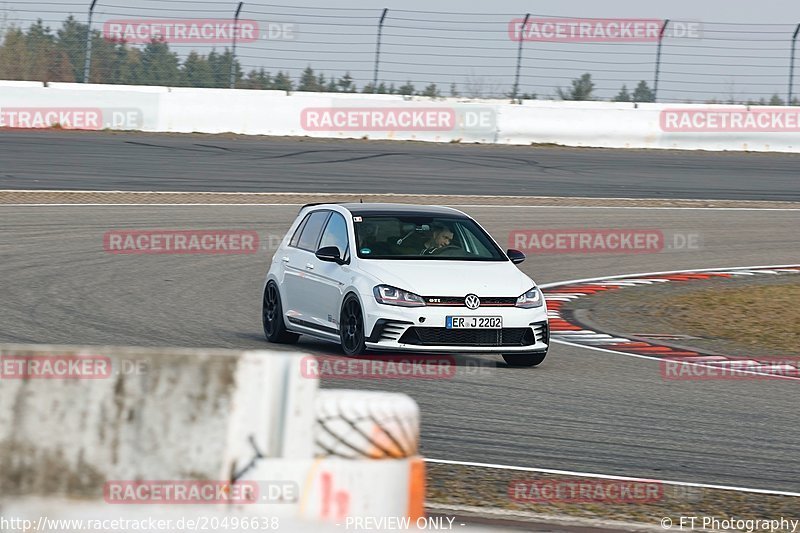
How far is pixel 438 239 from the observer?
39.3ft


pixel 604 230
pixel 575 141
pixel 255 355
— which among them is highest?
pixel 575 141

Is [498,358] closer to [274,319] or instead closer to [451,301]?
[451,301]

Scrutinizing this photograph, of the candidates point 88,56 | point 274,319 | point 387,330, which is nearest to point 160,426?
point 387,330

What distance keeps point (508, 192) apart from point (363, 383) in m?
15.2

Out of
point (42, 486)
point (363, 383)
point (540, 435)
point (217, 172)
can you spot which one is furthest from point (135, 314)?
point (217, 172)

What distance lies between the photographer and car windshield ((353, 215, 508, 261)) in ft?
38.9

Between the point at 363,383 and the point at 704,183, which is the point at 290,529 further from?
the point at 704,183

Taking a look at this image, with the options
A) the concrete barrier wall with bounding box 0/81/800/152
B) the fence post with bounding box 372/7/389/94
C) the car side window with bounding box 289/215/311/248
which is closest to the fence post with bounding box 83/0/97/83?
the concrete barrier wall with bounding box 0/81/800/152

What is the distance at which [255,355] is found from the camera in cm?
428

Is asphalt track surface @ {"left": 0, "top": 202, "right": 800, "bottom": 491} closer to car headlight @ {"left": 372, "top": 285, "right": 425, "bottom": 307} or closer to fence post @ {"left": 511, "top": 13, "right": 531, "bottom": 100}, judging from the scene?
car headlight @ {"left": 372, "top": 285, "right": 425, "bottom": 307}

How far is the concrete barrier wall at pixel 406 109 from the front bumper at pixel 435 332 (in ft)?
61.3

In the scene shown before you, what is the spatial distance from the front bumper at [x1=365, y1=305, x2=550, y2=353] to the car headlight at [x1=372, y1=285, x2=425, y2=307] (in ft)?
0.15

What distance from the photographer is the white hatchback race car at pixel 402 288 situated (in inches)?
432

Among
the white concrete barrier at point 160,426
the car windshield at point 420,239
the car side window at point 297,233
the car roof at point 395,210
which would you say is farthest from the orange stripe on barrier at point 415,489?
the car side window at point 297,233
